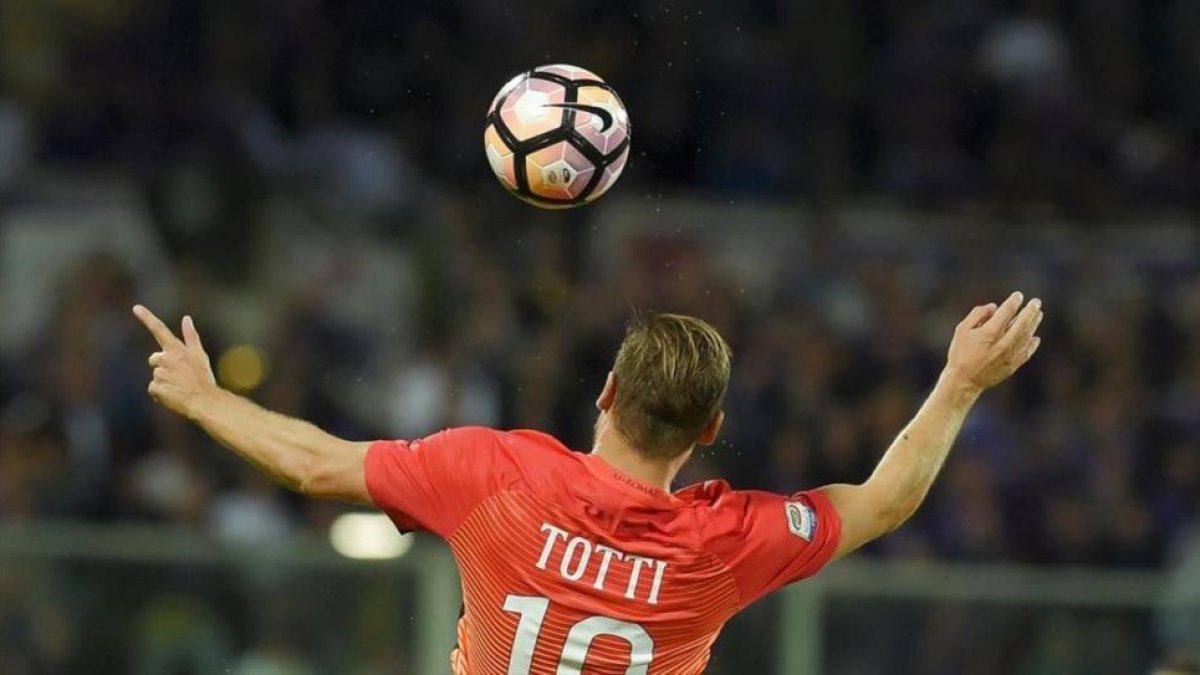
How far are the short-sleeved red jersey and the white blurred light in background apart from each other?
233 inches

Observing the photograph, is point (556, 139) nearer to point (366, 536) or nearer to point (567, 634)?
point (567, 634)

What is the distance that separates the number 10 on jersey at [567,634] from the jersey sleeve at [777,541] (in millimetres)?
310

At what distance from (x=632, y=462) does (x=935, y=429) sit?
77cm

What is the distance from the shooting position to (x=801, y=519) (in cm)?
538

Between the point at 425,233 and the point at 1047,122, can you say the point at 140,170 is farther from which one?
the point at 1047,122

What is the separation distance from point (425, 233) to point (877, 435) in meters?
3.03

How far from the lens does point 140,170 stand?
13352mm

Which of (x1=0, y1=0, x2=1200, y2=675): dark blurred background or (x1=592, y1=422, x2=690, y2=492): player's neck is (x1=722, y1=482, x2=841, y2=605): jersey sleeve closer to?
(x1=592, y1=422, x2=690, y2=492): player's neck

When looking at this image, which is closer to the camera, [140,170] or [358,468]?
[358,468]

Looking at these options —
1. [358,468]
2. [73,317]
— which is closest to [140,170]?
[73,317]

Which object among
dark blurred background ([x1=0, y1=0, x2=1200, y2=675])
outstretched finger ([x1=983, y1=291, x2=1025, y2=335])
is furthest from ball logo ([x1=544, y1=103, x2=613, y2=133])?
dark blurred background ([x1=0, y1=0, x2=1200, y2=675])

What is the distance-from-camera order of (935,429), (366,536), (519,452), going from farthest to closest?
1. (366,536)
2. (935,429)
3. (519,452)

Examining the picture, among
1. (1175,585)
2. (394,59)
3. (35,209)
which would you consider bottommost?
(1175,585)

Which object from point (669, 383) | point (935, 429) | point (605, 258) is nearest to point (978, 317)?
point (935, 429)
